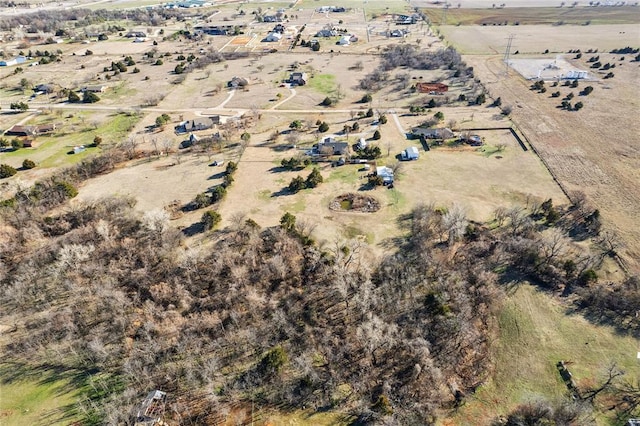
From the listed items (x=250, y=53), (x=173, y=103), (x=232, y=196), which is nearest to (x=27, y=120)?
(x=173, y=103)

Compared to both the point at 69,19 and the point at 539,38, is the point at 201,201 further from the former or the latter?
the point at 69,19

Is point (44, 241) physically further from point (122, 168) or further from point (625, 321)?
point (625, 321)

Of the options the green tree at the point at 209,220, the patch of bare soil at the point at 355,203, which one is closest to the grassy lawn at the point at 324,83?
A: the patch of bare soil at the point at 355,203

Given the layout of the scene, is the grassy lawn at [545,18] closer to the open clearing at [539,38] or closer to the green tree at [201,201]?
the open clearing at [539,38]

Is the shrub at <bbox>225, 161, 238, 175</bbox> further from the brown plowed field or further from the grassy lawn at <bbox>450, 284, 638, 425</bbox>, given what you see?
the brown plowed field

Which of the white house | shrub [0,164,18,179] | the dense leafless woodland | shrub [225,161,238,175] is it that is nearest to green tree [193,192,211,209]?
the dense leafless woodland
